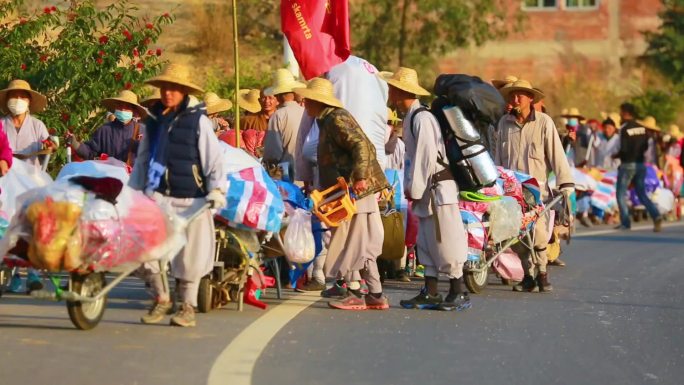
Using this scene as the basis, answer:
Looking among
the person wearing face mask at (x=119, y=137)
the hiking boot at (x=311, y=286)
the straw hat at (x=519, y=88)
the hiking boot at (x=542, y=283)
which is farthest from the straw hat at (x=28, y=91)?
the hiking boot at (x=542, y=283)

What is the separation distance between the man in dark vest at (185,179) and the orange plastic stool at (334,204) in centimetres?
129


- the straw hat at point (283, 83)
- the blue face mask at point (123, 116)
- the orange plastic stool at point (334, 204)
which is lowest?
the orange plastic stool at point (334, 204)

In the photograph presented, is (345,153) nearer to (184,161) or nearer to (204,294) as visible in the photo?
(204,294)

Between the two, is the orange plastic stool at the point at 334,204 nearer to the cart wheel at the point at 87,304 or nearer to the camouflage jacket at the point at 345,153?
the camouflage jacket at the point at 345,153

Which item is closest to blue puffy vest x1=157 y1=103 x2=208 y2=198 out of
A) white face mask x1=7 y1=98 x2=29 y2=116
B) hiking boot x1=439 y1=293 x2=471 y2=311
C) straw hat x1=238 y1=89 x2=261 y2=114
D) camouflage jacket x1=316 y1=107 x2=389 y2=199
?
camouflage jacket x1=316 y1=107 x2=389 y2=199

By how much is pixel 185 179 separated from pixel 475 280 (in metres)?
4.17

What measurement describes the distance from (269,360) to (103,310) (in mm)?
1798

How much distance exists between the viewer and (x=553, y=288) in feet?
54.3

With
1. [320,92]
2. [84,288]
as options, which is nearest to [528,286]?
[320,92]

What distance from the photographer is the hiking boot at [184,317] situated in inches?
481

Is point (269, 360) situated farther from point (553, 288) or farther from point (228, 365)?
point (553, 288)

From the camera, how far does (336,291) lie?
14.6 metres

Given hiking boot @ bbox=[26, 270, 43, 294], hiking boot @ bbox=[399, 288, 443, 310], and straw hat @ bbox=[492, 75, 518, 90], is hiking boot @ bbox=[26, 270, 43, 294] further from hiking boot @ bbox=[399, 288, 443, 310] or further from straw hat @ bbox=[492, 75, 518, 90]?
straw hat @ bbox=[492, 75, 518, 90]

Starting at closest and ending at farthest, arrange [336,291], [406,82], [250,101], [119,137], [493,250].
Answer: [406,82] < [336,291] < [493,250] < [119,137] < [250,101]
